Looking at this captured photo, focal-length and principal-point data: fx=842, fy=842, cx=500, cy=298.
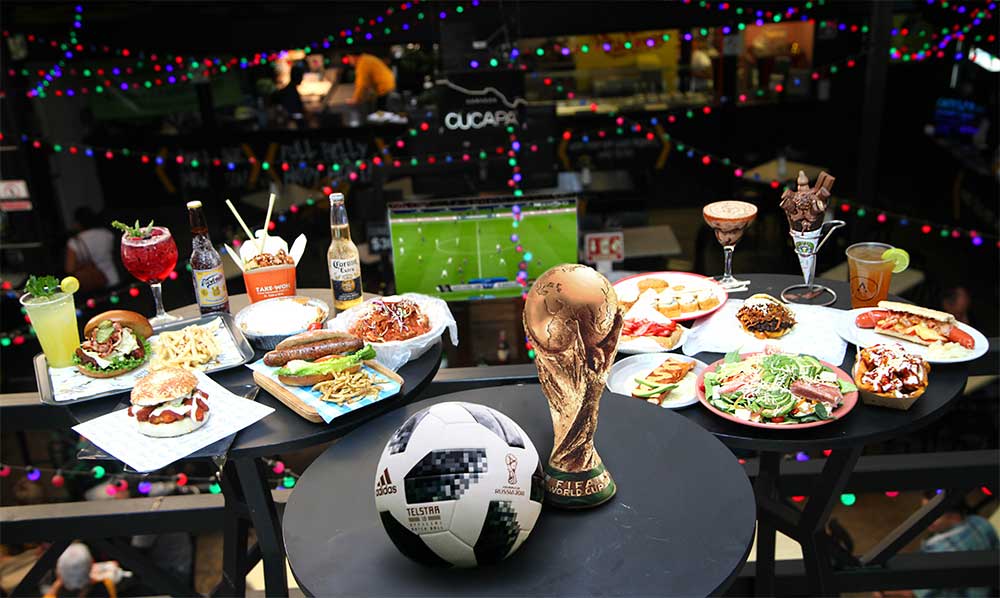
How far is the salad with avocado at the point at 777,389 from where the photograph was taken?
161 cm

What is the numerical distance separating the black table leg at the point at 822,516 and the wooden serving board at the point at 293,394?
0.95 metres

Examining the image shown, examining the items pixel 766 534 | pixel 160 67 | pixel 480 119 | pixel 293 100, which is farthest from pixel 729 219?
pixel 160 67

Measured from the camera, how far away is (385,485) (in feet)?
3.53

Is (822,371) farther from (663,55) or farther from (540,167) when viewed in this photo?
(663,55)

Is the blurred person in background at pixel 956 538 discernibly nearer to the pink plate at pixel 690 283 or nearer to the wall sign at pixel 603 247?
the pink plate at pixel 690 283

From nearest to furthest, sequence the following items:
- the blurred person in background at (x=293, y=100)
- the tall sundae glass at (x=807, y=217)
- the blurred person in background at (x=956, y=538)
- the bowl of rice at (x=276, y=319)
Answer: the bowl of rice at (x=276, y=319) < the tall sundae glass at (x=807, y=217) < the blurred person in background at (x=956, y=538) < the blurred person in background at (x=293, y=100)

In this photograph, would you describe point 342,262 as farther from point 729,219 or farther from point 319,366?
point 729,219

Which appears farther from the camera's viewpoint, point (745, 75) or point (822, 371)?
point (745, 75)

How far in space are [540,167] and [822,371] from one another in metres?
3.30

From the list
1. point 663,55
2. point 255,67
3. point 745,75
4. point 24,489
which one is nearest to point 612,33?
point 663,55

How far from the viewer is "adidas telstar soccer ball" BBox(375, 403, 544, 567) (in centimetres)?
105

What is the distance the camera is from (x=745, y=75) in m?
5.89

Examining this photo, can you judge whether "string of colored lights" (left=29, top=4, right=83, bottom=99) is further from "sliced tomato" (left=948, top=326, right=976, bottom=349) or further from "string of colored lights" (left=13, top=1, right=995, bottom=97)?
"sliced tomato" (left=948, top=326, right=976, bottom=349)

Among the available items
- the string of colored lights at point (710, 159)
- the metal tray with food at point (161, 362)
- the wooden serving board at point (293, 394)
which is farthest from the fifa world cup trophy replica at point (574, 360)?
the string of colored lights at point (710, 159)
